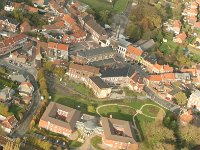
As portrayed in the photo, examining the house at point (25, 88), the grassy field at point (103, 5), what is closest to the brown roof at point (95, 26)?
the grassy field at point (103, 5)

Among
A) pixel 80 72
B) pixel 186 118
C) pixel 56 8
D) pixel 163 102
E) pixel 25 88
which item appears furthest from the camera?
pixel 56 8

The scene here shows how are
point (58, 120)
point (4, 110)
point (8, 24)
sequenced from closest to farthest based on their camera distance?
point (58, 120) → point (4, 110) → point (8, 24)

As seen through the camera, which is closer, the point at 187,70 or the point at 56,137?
the point at 56,137

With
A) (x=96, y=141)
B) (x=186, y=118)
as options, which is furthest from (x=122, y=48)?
(x=96, y=141)

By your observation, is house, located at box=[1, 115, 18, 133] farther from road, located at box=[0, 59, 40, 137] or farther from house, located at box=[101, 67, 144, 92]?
house, located at box=[101, 67, 144, 92]

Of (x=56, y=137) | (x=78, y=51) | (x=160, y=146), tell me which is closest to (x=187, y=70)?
(x=78, y=51)

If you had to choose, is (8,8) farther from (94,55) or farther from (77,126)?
(77,126)

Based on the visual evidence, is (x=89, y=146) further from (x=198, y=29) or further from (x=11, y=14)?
(x=198, y=29)

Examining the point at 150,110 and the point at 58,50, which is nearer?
the point at 150,110

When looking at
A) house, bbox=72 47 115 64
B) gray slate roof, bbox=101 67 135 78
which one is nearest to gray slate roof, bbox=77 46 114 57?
house, bbox=72 47 115 64
